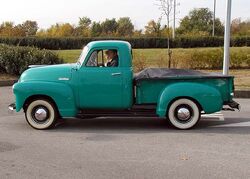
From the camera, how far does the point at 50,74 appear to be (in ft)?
25.7

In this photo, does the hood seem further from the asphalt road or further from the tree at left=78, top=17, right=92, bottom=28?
the tree at left=78, top=17, right=92, bottom=28

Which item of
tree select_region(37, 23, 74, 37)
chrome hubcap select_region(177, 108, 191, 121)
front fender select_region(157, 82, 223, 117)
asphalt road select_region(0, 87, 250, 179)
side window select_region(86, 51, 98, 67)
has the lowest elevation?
asphalt road select_region(0, 87, 250, 179)

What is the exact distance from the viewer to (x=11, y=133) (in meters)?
7.52

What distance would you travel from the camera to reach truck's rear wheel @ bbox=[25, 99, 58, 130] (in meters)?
7.81

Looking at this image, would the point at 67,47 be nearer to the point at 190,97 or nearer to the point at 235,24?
the point at 190,97

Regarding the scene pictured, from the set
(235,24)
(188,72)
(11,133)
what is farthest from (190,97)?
(235,24)

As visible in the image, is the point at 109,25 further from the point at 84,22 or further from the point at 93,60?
the point at 93,60

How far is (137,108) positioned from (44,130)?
185 centimetres

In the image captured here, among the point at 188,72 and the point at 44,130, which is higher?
the point at 188,72

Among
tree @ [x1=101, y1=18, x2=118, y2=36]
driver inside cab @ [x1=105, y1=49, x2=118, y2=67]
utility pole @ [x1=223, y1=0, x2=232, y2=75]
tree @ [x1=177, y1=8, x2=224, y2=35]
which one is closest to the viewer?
driver inside cab @ [x1=105, y1=49, x2=118, y2=67]

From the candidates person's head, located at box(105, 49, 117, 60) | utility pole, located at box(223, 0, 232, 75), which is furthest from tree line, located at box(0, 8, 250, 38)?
person's head, located at box(105, 49, 117, 60)

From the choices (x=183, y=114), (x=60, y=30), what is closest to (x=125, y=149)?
(x=183, y=114)

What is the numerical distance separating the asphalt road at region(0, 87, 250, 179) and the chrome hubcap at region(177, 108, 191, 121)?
0.30 m

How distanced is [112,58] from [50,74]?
4.08 feet
